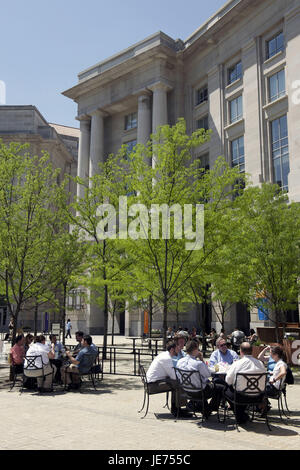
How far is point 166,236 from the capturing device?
1330 centimetres

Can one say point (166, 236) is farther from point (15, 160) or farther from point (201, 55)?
point (201, 55)

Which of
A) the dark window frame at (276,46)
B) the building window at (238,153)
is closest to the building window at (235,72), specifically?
the dark window frame at (276,46)

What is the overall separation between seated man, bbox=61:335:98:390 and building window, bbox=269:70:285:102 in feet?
83.4

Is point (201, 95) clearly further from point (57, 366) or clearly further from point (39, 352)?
point (39, 352)

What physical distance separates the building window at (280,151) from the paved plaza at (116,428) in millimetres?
21751

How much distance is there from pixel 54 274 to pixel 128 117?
3494 cm

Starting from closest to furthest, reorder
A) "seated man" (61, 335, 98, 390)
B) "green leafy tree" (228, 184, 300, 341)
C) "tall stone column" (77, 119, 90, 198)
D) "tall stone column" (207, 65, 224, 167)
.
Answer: "seated man" (61, 335, 98, 390) → "green leafy tree" (228, 184, 300, 341) → "tall stone column" (207, 65, 224, 167) → "tall stone column" (77, 119, 90, 198)

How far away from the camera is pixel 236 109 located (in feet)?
114

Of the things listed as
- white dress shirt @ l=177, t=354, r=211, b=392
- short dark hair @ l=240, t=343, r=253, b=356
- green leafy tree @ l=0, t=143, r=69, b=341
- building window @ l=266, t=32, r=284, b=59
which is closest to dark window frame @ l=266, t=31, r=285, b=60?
building window @ l=266, t=32, r=284, b=59

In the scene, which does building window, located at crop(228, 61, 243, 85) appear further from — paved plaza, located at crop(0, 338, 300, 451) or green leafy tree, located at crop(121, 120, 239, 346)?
paved plaza, located at crop(0, 338, 300, 451)

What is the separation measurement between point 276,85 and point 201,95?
1033 centimetres

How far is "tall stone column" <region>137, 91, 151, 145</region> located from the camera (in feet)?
138

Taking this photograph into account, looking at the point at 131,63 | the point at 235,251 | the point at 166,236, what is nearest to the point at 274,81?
the point at 131,63
